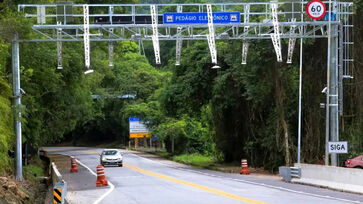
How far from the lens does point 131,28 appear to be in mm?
27375

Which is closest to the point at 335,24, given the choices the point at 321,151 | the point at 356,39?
the point at 356,39

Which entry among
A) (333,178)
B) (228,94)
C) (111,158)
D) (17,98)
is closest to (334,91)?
(333,178)

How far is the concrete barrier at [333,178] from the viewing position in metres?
22.3

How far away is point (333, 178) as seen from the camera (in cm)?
2441

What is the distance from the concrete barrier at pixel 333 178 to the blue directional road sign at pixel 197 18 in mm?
7871

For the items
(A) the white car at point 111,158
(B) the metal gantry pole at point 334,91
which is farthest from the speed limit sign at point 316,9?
(A) the white car at point 111,158

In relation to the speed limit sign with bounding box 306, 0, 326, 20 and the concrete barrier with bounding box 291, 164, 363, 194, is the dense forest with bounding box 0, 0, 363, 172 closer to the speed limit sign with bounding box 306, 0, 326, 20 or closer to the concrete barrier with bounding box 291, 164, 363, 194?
the speed limit sign with bounding box 306, 0, 326, 20

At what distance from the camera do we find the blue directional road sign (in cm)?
2552

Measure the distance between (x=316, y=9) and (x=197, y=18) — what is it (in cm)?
538

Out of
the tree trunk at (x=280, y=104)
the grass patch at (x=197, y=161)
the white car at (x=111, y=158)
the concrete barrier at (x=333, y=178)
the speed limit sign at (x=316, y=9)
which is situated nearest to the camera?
the concrete barrier at (x=333, y=178)

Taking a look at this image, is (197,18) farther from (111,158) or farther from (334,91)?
(111,158)

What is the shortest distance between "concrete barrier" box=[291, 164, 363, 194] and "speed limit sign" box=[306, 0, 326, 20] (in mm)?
6805

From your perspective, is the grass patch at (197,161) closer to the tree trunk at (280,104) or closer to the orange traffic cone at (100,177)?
the tree trunk at (280,104)

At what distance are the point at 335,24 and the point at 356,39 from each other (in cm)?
560
